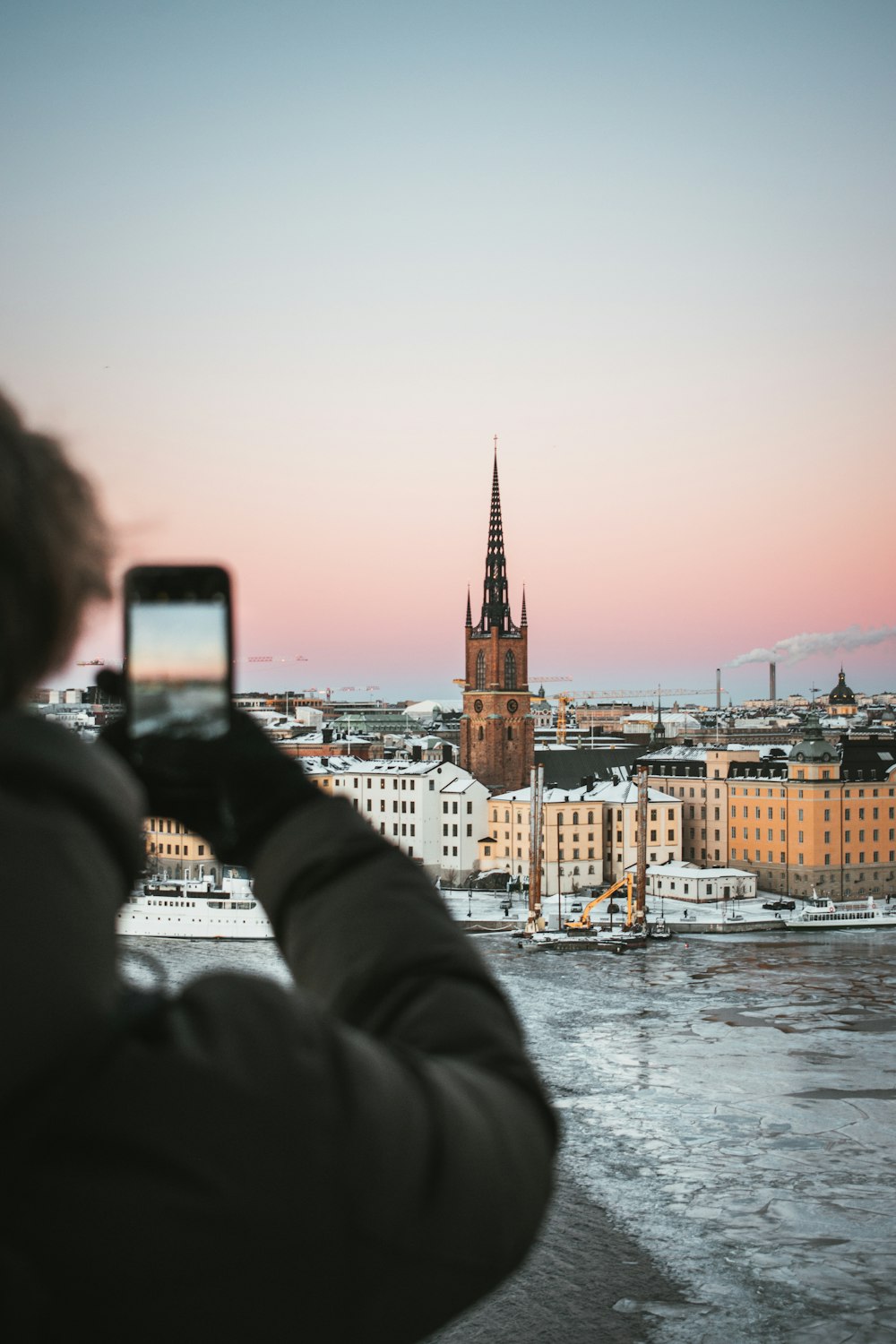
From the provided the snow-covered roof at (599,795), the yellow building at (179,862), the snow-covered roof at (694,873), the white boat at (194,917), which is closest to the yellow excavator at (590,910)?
the snow-covered roof at (694,873)

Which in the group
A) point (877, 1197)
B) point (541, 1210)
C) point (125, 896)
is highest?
point (125, 896)

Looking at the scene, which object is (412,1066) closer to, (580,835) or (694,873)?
(694,873)

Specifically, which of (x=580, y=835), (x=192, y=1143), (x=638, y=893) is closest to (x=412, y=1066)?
(x=192, y=1143)

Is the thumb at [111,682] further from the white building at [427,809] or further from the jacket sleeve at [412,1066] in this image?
the white building at [427,809]

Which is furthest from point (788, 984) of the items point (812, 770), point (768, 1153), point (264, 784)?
point (264, 784)

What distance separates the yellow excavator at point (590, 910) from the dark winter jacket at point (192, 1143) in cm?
2180

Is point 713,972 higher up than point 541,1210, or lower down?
lower down

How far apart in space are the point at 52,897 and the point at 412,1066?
116 mm

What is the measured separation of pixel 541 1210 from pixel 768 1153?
1040cm

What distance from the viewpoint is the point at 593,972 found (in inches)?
726

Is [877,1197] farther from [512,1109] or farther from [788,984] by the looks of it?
[512,1109]

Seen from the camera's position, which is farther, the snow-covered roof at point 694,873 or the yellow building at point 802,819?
the yellow building at point 802,819

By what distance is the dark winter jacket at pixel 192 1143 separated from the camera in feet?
1.07

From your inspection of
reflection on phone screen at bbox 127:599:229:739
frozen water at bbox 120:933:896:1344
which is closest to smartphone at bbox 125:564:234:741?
reflection on phone screen at bbox 127:599:229:739
